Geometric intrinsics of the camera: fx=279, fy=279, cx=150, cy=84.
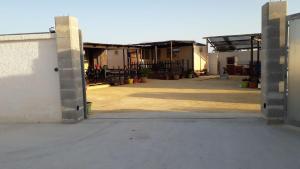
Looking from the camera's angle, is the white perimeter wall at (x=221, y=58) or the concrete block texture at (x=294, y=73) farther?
the white perimeter wall at (x=221, y=58)

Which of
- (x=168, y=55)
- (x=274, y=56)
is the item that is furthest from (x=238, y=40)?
(x=274, y=56)

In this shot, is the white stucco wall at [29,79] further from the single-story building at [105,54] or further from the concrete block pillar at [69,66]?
the single-story building at [105,54]

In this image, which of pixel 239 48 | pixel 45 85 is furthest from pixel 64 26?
pixel 239 48

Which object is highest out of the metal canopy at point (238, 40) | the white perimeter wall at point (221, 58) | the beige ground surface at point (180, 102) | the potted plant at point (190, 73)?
the metal canopy at point (238, 40)

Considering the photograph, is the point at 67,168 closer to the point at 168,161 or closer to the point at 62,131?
the point at 168,161

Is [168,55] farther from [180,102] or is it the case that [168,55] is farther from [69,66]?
[69,66]

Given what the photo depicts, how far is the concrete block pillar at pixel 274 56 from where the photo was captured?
18.5 feet

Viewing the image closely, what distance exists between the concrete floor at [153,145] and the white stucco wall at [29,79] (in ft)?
1.42

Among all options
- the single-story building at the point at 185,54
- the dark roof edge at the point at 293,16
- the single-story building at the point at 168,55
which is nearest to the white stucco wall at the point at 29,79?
the dark roof edge at the point at 293,16

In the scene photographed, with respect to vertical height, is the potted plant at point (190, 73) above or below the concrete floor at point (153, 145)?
above

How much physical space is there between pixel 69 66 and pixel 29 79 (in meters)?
1.13

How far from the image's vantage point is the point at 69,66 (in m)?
6.36

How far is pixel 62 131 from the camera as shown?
5844 mm

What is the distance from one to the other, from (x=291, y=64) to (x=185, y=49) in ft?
76.8
